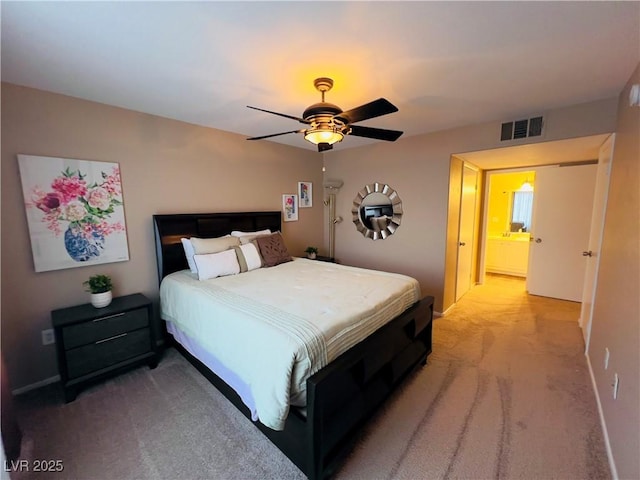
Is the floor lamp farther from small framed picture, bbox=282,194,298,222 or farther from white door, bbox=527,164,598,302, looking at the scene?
white door, bbox=527,164,598,302

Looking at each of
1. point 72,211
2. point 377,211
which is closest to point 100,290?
point 72,211

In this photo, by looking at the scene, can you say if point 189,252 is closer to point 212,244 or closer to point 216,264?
point 212,244

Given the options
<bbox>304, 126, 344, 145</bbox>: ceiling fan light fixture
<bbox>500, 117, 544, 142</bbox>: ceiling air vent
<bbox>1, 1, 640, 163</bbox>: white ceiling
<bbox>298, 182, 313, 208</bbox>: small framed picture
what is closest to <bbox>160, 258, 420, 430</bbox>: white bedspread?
<bbox>304, 126, 344, 145</bbox>: ceiling fan light fixture

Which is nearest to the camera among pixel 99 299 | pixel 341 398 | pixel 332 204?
pixel 341 398

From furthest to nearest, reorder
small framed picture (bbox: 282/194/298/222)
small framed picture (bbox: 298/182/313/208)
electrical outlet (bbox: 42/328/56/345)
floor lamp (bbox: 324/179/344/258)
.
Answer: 1. floor lamp (bbox: 324/179/344/258)
2. small framed picture (bbox: 298/182/313/208)
3. small framed picture (bbox: 282/194/298/222)
4. electrical outlet (bbox: 42/328/56/345)

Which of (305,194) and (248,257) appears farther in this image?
(305,194)

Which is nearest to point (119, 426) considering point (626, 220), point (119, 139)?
point (119, 139)

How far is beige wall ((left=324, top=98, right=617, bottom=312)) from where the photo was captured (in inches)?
131

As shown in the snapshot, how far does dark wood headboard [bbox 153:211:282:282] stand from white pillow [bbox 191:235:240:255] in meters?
0.21

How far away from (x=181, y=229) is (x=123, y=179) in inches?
28.2

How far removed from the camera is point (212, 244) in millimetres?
2969

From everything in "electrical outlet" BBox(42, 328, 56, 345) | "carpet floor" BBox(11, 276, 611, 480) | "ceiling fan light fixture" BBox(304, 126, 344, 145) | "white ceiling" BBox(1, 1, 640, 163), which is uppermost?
"white ceiling" BBox(1, 1, 640, 163)

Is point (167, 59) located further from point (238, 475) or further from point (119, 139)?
point (238, 475)

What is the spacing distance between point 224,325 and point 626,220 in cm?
279
